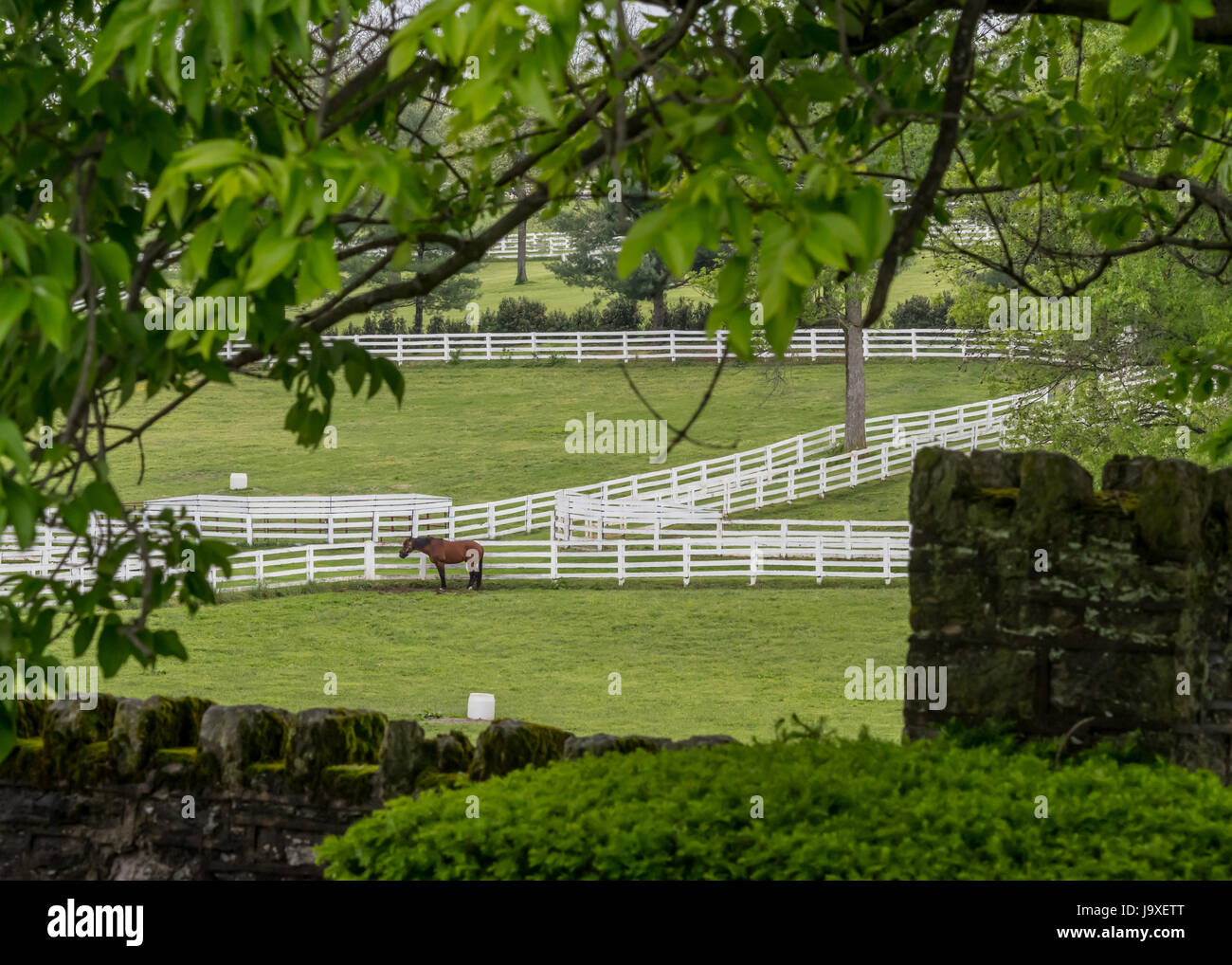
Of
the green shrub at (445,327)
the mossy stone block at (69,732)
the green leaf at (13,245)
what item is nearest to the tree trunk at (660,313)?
the green shrub at (445,327)

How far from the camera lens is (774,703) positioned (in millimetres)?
16078

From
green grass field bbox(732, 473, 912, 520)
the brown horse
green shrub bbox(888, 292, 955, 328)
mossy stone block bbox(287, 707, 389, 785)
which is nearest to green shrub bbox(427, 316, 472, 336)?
green shrub bbox(888, 292, 955, 328)

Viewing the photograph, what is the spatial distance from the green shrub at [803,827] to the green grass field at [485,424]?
2492cm

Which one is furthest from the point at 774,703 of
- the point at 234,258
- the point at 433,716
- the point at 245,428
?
the point at 245,428

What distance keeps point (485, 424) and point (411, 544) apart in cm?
1184

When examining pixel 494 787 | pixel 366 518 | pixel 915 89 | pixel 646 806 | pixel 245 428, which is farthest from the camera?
pixel 245 428

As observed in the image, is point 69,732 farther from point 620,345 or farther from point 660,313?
point 660,313

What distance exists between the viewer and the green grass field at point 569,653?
15.9m

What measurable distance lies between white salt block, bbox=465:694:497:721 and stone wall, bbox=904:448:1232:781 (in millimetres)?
9367

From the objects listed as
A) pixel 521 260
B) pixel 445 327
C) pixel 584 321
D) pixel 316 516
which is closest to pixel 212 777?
pixel 316 516

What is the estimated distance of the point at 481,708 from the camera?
14.2m

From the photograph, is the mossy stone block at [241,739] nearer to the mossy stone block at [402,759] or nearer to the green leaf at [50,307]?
the mossy stone block at [402,759]
